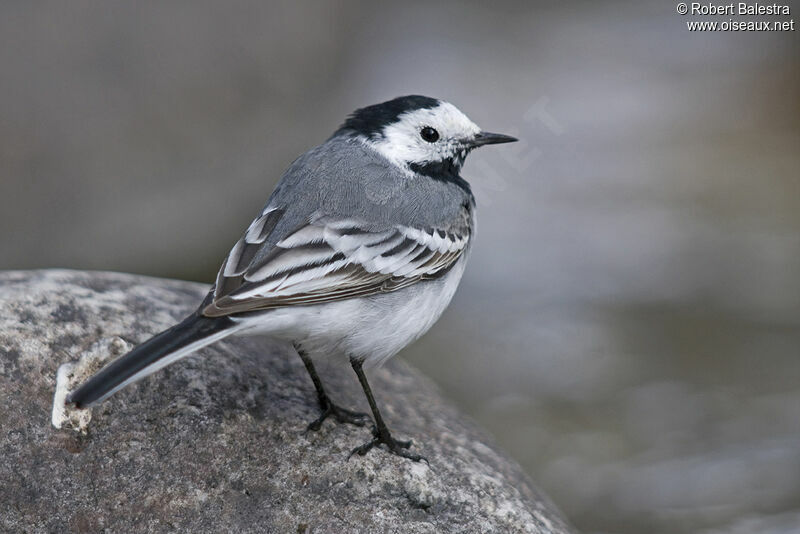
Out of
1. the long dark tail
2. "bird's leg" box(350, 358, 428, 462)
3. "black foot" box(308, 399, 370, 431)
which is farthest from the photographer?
"black foot" box(308, 399, 370, 431)

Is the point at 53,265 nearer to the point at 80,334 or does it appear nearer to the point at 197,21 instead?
the point at 197,21

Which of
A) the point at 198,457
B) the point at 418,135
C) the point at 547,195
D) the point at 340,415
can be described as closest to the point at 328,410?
the point at 340,415

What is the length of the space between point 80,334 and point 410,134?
2.02 metres

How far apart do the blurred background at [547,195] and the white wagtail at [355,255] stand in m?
3.35

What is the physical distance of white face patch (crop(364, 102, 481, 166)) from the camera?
16.4ft

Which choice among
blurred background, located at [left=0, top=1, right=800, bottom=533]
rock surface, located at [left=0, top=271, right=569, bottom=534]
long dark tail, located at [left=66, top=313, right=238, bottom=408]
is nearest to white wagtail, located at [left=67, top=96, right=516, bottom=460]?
long dark tail, located at [left=66, top=313, right=238, bottom=408]

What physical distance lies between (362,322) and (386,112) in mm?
1358

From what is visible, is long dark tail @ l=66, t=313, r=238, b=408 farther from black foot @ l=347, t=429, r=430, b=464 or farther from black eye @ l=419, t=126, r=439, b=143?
black eye @ l=419, t=126, r=439, b=143

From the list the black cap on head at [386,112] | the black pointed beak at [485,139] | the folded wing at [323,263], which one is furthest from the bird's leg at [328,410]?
the black pointed beak at [485,139]

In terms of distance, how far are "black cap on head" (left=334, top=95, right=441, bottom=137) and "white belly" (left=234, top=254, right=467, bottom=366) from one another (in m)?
0.94

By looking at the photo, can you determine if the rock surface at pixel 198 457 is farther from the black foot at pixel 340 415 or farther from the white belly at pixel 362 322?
the white belly at pixel 362 322

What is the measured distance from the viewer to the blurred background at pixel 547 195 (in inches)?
305

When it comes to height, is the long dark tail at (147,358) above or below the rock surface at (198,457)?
above

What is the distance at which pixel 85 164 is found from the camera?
10156 mm
